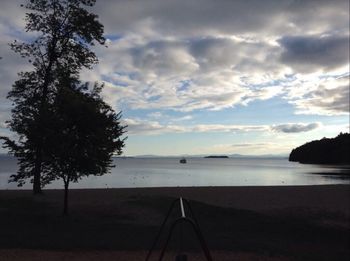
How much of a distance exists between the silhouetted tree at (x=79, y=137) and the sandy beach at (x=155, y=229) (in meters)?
2.04

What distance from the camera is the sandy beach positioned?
1220 centimetres

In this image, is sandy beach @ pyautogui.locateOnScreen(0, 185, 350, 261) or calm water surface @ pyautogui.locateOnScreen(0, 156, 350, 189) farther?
calm water surface @ pyautogui.locateOnScreen(0, 156, 350, 189)

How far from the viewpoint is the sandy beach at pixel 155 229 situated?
1220 cm

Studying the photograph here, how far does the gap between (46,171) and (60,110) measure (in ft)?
9.20

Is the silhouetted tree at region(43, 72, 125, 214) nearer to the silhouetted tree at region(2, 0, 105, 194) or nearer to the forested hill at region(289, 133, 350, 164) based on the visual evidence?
the silhouetted tree at region(2, 0, 105, 194)

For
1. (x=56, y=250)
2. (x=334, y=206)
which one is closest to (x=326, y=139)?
(x=334, y=206)

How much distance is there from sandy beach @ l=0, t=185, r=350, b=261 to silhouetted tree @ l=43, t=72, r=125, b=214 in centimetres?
204

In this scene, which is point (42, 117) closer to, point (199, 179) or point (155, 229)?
point (155, 229)

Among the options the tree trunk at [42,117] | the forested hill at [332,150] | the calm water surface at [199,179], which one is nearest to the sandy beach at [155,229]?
the tree trunk at [42,117]

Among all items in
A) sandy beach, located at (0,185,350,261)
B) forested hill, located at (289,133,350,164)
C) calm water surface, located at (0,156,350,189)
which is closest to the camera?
sandy beach, located at (0,185,350,261)

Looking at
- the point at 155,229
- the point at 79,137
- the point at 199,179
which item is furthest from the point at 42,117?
the point at 199,179

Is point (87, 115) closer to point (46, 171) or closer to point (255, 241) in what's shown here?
point (46, 171)

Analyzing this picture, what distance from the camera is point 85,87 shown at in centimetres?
2347

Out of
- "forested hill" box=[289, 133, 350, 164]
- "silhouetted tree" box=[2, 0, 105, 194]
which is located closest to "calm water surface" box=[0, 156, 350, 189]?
"silhouetted tree" box=[2, 0, 105, 194]
